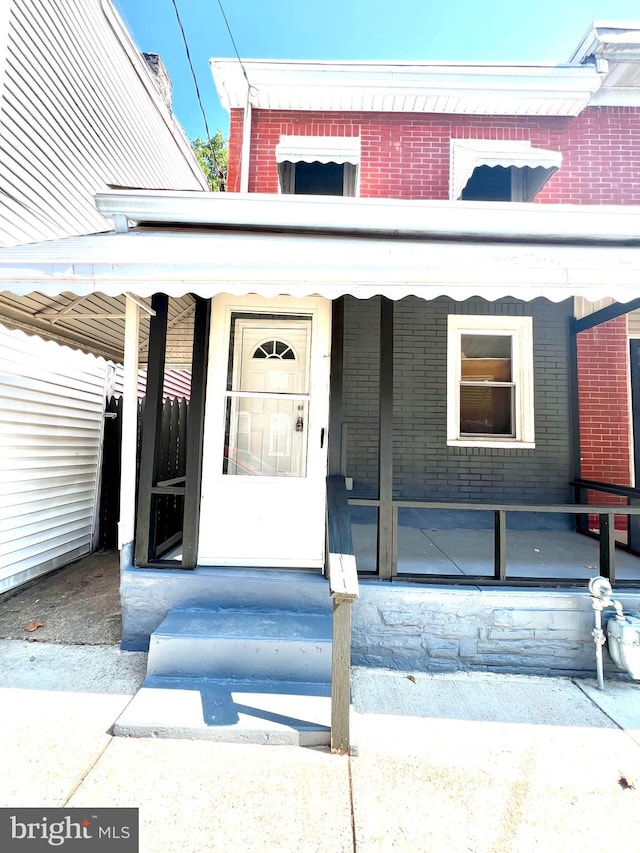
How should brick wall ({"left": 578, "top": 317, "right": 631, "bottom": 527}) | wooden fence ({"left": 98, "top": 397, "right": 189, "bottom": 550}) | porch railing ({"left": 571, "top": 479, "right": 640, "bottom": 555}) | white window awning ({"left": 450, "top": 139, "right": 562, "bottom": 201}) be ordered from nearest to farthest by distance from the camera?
1. porch railing ({"left": 571, "top": 479, "right": 640, "bottom": 555})
2. wooden fence ({"left": 98, "top": 397, "right": 189, "bottom": 550})
3. brick wall ({"left": 578, "top": 317, "right": 631, "bottom": 527})
4. white window awning ({"left": 450, "top": 139, "right": 562, "bottom": 201})

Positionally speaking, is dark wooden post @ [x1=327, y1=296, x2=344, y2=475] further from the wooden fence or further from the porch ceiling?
the wooden fence

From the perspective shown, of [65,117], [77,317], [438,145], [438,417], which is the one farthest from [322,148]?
[77,317]

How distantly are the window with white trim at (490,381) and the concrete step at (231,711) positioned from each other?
3.74 meters

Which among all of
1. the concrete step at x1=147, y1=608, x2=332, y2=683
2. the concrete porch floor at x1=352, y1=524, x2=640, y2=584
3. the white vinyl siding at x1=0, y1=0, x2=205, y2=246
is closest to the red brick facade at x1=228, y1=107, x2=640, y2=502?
the white vinyl siding at x1=0, y1=0, x2=205, y2=246

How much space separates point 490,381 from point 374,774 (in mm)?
4665

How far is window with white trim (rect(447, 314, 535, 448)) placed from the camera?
18.1 ft

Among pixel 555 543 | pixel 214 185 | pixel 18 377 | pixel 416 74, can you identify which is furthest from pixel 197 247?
pixel 214 185

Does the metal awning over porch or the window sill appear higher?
the metal awning over porch

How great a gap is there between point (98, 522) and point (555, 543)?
20.4ft

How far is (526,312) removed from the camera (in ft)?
18.1

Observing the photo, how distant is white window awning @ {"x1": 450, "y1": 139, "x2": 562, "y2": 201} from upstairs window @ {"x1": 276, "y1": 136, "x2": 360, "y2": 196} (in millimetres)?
1490

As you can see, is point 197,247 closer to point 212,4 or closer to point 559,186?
point 559,186

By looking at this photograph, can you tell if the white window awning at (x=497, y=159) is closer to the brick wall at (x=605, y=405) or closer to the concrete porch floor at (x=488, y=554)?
the brick wall at (x=605, y=405)

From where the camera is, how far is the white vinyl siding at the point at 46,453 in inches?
175
